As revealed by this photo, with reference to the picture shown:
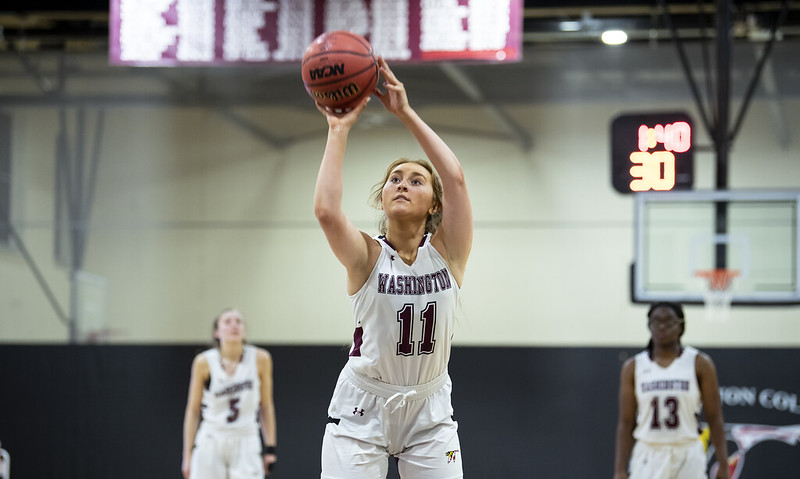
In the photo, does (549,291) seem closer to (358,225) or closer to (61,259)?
(358,225)

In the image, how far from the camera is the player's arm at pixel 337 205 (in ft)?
10.8

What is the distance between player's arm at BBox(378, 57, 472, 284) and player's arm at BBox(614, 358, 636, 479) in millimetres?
3205

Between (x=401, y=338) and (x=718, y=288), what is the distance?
4765 millimetres

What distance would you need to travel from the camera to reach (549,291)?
9781mm

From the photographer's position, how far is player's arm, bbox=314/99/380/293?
328 cm

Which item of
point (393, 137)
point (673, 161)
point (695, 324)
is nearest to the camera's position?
point (673, 161)

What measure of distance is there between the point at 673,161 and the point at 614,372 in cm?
289

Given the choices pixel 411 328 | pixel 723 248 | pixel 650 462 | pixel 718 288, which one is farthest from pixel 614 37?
pixel 411 328

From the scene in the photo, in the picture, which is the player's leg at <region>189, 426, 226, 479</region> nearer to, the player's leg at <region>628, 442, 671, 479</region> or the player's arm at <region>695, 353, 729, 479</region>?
the player's leg at <region>628, 442, 671, 479</region>

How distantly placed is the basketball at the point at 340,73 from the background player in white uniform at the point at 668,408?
3.61 m

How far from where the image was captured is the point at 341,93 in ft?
11.2

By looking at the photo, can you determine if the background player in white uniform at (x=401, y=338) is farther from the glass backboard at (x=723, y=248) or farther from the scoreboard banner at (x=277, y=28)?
the glass backboard at (x=723, y=248)

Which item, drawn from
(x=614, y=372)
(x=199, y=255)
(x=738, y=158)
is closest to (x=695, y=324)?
(x=614, y=372)

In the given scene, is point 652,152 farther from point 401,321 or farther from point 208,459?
point 401,321
